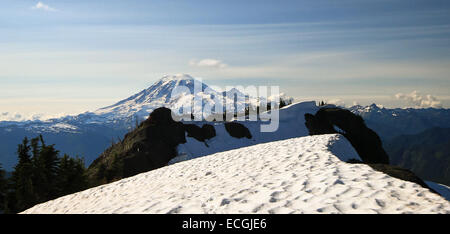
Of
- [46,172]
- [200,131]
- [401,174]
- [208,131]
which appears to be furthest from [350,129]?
[401,174]

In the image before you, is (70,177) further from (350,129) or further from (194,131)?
(350,129)

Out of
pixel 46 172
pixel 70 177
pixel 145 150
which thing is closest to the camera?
pixel 70 177

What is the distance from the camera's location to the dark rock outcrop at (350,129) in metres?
60.0

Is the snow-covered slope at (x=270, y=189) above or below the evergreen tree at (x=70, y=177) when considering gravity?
above

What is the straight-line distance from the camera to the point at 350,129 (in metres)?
66.0

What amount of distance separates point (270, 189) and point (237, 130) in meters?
55.0

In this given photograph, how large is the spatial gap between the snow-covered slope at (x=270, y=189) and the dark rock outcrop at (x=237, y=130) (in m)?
46.1

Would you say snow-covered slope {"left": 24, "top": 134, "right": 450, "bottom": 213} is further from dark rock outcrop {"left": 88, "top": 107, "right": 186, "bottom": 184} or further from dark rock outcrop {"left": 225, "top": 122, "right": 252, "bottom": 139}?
dark rock outcrop {"left": 225, "top": 122, "right": 252, "bottom": 139}

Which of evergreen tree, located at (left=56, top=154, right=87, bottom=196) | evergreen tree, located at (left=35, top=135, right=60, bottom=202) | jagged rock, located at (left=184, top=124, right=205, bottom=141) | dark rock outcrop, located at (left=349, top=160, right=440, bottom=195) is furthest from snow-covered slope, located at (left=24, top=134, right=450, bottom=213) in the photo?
jagged rock, located at (left=184, top=124, right=205, bottom=141)

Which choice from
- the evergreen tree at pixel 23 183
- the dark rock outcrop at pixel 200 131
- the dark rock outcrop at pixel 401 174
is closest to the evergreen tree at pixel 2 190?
the evergreen tree at pixel 23 183

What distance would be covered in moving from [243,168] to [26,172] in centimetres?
2800

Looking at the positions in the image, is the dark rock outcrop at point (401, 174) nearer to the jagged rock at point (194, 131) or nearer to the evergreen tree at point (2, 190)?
the evergreen tree at point (2, 190)

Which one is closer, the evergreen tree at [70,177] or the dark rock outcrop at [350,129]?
the evergreen tree at [70,177]
